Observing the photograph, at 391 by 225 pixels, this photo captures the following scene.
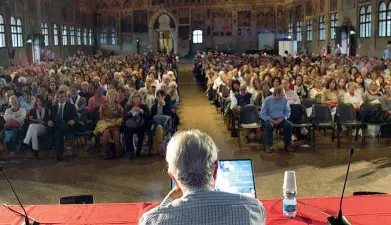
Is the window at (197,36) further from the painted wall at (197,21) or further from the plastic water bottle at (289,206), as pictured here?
the plastic water bottle at (289,206)

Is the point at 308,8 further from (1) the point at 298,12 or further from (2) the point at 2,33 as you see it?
(2) the point at 2,33

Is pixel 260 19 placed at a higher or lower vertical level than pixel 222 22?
higher

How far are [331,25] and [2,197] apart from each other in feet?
86.6

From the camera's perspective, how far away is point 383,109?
9.77 m

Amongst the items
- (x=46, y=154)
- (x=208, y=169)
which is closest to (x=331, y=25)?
(x=46, y=154)

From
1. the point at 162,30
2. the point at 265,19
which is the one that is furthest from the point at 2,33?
the point at 265,19

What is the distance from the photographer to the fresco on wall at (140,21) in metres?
44.2

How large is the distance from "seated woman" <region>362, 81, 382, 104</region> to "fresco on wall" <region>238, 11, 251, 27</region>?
3244cm

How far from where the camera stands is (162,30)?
45.3 m

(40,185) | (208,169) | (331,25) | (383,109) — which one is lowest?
(40,185)

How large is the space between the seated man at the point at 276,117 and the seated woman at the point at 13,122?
183 inches

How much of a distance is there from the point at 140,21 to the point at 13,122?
1425 inches

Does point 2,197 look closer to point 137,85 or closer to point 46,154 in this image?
point 46,154

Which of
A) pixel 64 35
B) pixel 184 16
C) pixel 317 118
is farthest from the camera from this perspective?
pixel 184 16
